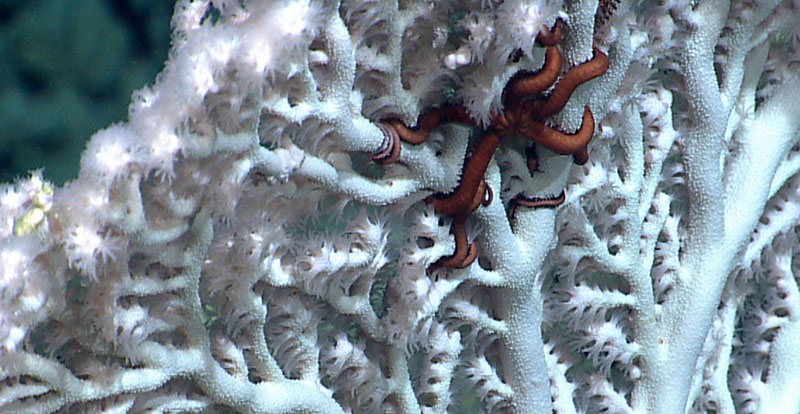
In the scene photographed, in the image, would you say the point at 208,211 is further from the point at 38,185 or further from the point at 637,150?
the point at 637,150

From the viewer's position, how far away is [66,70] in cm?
95

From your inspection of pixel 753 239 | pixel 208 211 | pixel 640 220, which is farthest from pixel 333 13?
pixel 753 239

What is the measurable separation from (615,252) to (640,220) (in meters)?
0.08

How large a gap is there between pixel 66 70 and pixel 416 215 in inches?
20.6

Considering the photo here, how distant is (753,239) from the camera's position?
5.02ft

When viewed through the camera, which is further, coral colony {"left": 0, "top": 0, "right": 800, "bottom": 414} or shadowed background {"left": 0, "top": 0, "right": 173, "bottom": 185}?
shadowed background {"left": 0, "top": 0, "right": 173, "bottom": 185}

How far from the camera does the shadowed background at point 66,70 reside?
0.92 metres

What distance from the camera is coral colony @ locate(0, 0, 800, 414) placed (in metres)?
0.74

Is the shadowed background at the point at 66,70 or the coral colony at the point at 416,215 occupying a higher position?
the shadowed background at the point at 66,70

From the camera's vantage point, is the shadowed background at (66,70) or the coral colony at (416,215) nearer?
the coral colony at (416,215)

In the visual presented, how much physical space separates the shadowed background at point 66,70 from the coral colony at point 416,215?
115 mm

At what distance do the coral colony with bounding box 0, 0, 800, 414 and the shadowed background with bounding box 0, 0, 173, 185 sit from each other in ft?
0.38

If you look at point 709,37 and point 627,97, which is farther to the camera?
point 709,37

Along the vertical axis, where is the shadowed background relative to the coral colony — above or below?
above
